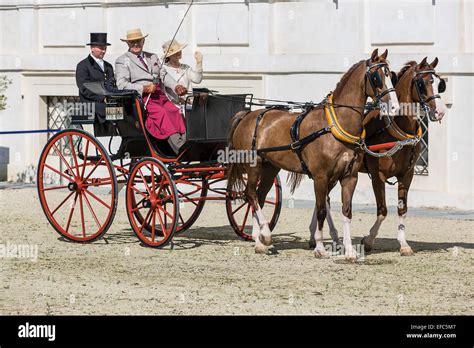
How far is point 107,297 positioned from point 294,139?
127 inches

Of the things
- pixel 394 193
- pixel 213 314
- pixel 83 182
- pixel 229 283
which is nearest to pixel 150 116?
pixel 83 182

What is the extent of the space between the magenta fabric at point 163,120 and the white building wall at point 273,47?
589 cm

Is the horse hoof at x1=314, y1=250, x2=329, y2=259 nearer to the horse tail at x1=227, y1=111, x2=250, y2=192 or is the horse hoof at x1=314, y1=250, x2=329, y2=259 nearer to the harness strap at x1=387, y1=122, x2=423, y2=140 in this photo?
the horse tail at x1=227, y1=111, x2=250, y2=192

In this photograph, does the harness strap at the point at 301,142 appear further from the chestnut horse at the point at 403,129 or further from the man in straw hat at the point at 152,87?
the man in straw hat at the point at 152,87

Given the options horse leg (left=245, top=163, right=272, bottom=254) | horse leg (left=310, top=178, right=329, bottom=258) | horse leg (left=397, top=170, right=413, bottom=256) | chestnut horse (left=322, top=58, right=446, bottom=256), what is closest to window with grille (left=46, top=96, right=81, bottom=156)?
horse leg (left=245, top=163, right=272, bottom=254)

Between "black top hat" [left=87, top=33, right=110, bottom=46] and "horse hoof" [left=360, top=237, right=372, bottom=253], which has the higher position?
"black top hat" [left=87, top=33, right=110, bottom=46]

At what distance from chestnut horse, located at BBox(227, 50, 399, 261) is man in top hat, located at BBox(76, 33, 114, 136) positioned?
68.0 inches

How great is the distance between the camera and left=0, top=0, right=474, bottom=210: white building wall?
19094 mm

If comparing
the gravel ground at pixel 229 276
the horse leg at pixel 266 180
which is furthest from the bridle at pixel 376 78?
the horse leg at pixel 266 180

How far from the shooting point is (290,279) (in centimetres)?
1222

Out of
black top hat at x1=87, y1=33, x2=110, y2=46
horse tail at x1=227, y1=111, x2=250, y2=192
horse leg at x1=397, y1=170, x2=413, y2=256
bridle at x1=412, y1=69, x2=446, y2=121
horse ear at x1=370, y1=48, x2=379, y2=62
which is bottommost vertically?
horse leg at x1=397, y1=170, x2=413, y2=256

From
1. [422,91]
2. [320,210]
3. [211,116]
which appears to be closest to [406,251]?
[320,210]

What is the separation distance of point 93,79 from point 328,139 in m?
3.25

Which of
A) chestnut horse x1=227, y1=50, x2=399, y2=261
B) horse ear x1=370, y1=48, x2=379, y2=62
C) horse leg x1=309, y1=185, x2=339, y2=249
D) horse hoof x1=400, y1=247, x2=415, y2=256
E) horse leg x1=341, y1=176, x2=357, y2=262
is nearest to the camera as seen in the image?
horse ear x1=370, y1=48, x2=379, y2=62
